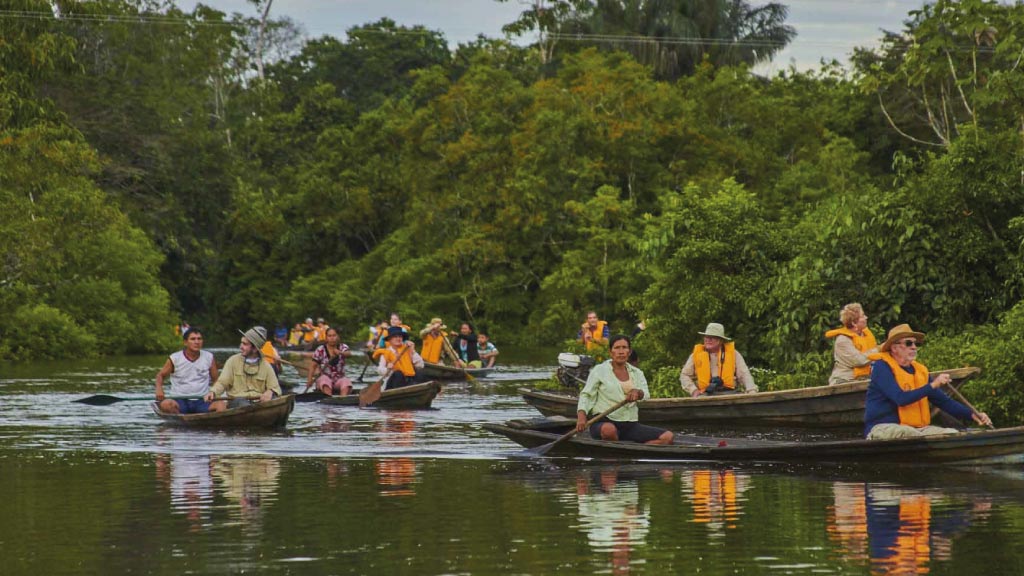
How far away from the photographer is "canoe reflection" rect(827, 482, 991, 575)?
1005 cm

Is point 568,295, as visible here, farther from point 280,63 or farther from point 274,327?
point 280,63

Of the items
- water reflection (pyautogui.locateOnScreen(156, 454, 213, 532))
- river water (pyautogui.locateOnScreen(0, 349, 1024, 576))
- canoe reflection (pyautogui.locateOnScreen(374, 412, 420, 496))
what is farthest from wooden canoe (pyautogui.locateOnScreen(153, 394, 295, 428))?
water reflection (pyautogui.locateOnScreen(156, 454, 213, 532))

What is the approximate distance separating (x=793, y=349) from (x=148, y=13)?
1974 inches

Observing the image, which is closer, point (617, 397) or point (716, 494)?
point (716, 494)

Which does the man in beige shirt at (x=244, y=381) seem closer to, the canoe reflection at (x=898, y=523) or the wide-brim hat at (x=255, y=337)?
the wide-brim hat at (x=255, y=337)

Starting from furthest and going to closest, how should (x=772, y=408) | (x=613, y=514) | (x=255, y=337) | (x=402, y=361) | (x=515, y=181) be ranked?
(x=515, y=181), (x=402, y=361), (x=255, y=337), (x=772, y=408), (x=613, y=514)

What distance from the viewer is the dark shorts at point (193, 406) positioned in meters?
20.8

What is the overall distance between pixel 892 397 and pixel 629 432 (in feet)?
8.99

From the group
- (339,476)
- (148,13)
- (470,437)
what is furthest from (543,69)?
(339,476)

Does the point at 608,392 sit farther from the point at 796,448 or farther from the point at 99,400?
the point at 99,400

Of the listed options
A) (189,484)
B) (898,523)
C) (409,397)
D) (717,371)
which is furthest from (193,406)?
(898,523)

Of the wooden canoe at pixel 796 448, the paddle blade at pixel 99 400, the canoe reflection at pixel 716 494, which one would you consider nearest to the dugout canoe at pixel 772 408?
the wooden canoe at pixel 796 448

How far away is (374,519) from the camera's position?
12.0 meters

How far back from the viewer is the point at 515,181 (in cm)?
5556
